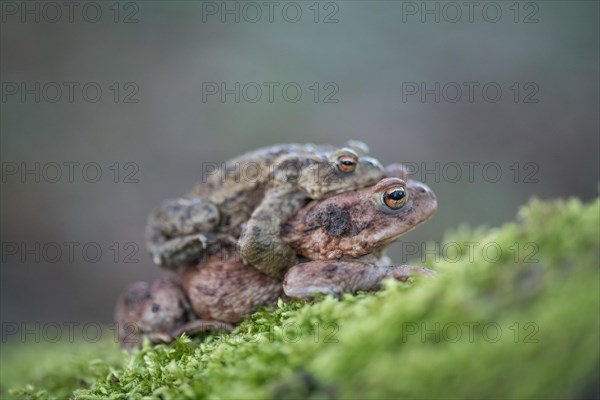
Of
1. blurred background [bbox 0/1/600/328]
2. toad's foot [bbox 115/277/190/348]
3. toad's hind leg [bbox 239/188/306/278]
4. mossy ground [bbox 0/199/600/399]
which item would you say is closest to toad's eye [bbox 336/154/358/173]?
toad's hind leg [bbox 239/188/306/278]

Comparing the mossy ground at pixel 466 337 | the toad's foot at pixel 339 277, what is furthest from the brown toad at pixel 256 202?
the mossy ground at pixel 466 337

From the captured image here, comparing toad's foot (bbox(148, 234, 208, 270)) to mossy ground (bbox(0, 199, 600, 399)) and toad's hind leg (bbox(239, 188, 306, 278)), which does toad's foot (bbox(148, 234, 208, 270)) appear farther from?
mossy ground (bbox(0, 199, 600, 399))

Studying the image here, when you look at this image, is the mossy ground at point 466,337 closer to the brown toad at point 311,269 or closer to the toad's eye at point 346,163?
the brown toad at point 311,269

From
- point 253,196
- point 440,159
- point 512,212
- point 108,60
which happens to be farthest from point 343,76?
point 253,196

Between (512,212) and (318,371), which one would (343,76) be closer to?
(512,212)

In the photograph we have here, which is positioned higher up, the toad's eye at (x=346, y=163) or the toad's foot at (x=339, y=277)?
the toad's eye at (x=346, y=163)

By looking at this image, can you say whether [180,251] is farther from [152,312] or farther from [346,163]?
[346,163]
